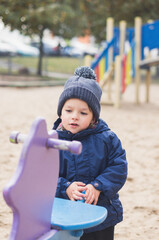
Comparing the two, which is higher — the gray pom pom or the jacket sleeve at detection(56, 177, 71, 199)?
the gray pom pom

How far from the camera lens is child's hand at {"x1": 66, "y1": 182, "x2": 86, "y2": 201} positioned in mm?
1944

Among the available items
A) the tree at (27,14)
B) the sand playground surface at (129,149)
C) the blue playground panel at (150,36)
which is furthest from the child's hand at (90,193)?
the tree at (27,14)

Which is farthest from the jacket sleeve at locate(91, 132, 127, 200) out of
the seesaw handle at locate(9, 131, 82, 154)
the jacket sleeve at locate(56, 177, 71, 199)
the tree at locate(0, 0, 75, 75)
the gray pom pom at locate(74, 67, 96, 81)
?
the tree at locate(0, 0, 75, 75)

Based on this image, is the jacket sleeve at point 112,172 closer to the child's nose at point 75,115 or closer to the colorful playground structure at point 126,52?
the child's nose at point 75,115

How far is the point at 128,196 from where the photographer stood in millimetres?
3518

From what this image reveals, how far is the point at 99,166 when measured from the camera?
201cm

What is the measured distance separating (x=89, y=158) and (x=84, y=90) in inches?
12.6

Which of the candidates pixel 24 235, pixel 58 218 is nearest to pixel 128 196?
pixel 58 218

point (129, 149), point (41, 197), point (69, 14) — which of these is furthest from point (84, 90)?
point (69, 14)

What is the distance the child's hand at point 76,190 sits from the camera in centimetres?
194

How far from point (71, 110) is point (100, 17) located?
1890cm

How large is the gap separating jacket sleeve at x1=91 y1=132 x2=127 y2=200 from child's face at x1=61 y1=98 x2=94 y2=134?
148mm

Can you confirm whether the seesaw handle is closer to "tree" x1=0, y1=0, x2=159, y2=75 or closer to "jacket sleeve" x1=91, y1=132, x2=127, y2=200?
"jacket sleeve" x1=91, y1=132, x2=127, y2=200

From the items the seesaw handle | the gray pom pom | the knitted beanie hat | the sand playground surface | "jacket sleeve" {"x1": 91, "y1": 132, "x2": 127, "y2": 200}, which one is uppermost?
the gray pom pom
